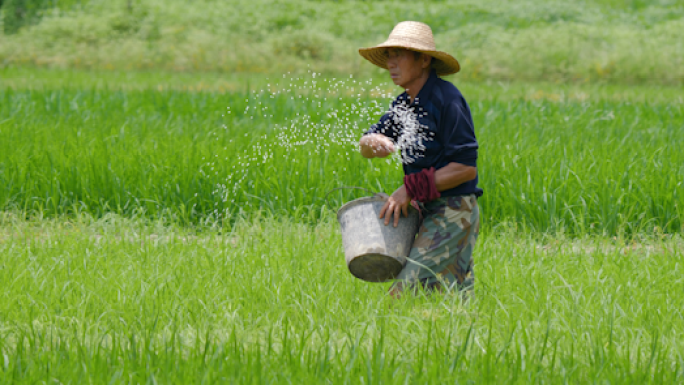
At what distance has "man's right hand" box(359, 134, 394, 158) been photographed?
124 inches

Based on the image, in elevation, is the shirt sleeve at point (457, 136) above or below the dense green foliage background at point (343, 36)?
above

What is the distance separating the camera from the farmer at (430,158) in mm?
3150

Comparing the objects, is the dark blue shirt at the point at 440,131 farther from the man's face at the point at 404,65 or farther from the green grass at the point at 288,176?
the green grass at the point at 288,176

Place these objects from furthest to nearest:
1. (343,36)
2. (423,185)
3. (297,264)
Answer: (343,36), (297,264), (423,185)

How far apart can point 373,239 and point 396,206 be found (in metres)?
0.18

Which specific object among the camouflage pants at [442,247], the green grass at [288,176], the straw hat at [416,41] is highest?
the straw hat at [416,41]

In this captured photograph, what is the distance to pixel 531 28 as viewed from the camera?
22.2 metres

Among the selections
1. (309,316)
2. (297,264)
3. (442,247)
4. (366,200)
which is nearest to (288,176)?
(297,264)

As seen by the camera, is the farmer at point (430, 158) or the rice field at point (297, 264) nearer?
the rice field at point (297, 264)

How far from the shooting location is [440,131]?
3205 mm

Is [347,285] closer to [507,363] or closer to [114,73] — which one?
[507,363]

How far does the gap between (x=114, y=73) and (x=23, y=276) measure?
46.4ft

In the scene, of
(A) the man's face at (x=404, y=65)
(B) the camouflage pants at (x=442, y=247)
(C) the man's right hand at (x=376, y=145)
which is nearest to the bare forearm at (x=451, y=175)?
(B) the camouflage pants at (x=442, y=247)

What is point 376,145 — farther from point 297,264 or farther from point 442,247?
point 297,264
